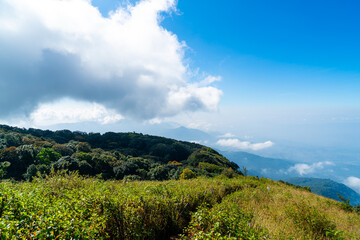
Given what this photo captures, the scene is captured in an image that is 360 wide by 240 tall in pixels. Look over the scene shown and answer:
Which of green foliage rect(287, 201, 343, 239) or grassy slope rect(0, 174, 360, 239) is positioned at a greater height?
grassy slope rect(0, 174, 360, 239)

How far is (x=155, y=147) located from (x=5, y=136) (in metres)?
37.7

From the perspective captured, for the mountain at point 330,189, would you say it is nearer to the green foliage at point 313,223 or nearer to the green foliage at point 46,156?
the green foliage at point 313,223

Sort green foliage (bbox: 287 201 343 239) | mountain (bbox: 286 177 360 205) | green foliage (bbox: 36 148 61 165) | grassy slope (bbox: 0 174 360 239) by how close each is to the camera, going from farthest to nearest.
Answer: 1. mountain (bbox: 286 177 360 205)
2. green foliage (bbox: 36 148 61 165)
3. green foliage (bbox: 287 201 343 239)
4. grassy slope (bbox: 0 174 360 239)

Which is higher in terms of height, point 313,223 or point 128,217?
point 128,217

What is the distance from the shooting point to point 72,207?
10.1 ft

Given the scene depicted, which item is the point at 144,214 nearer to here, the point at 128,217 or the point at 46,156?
the point at 128,217

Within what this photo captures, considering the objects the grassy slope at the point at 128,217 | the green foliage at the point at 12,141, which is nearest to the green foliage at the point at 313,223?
the grassy slope at the point at 128,217

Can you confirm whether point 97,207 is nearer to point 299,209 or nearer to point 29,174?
point 299,209

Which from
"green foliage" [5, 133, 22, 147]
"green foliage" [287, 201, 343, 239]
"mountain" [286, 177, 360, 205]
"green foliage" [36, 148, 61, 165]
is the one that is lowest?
"mountain" [286, 177, 360, 205]

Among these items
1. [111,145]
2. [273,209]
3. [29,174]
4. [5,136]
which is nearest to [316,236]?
[273,209]

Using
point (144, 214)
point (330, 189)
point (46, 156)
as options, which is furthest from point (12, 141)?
point (330, 189)

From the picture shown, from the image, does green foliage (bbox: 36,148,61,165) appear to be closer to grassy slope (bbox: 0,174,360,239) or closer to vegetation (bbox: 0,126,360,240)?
vegetation (bbox: 0,126,360,240)

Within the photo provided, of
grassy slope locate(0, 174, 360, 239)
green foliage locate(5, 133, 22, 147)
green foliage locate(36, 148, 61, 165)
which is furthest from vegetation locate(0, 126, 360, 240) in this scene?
green foliage locate(5, 133, 22, 147)

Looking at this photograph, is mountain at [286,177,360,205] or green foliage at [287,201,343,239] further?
mountain at [286,177,360,205]
